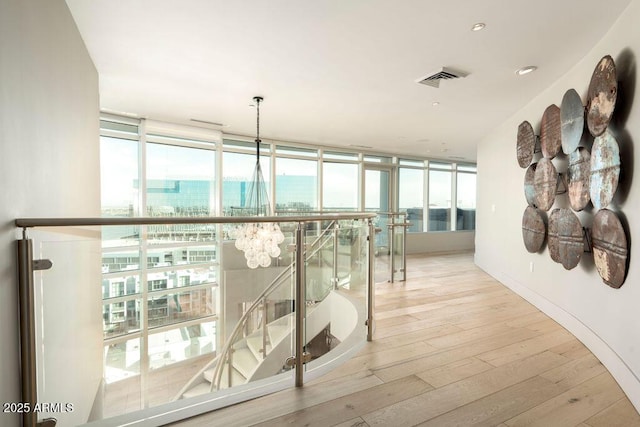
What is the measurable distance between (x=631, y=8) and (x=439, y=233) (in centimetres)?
740

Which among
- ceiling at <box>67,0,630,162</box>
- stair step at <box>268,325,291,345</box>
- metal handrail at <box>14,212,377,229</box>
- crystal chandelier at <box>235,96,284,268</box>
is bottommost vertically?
stair step at <box>268,325,291,345</box>

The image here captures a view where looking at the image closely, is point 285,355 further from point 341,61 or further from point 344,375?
point 341,61

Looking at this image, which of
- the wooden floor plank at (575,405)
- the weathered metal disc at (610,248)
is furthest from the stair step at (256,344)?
the weathered metal disc at (610,248)

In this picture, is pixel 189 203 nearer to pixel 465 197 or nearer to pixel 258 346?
pixel 258 346

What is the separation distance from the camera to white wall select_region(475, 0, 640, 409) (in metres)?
2.11

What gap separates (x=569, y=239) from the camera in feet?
9.73

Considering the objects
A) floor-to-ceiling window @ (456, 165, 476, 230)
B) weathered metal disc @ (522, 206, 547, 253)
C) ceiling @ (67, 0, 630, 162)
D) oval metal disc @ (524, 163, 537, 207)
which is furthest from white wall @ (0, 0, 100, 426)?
floor-to-ceiling window @ (456, 165, 476, 230)

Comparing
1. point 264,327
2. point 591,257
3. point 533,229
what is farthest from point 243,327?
point 533,229

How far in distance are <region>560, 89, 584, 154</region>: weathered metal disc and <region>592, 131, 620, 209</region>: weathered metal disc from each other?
312mm

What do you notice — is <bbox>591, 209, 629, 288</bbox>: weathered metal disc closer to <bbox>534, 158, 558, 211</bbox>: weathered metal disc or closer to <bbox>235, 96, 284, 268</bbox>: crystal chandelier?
<bbox>534, 158, 558, 211</bbox>: weathered metal disc

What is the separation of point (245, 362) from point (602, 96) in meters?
3.55

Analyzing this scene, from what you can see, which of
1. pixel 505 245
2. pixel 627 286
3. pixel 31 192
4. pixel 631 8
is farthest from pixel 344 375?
pixel 505 245

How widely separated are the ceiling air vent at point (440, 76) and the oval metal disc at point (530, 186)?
1.55 metres

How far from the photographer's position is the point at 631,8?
7.19ft
